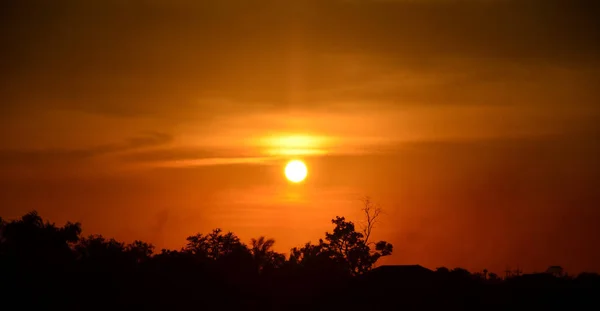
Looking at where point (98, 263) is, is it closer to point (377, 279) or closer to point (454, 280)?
point (377, 279)

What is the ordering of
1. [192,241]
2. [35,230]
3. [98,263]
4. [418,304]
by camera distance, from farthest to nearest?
[192,241], [35,230], [98,263], [418,304]

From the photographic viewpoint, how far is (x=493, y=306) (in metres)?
78.1

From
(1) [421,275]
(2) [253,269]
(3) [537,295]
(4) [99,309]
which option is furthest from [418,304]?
(4) [99,309]

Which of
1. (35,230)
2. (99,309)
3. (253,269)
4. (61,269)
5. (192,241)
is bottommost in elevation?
(99,309)

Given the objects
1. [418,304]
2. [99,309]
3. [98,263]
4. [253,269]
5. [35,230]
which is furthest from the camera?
[35,230]

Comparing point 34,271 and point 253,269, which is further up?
point 253,269

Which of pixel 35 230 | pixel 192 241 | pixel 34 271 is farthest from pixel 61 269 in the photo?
pixel 192 241

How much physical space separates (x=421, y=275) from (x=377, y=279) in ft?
14.7

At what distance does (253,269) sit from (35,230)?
31.5m

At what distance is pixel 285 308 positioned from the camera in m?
83.5

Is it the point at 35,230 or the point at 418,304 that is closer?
the point at 418,304

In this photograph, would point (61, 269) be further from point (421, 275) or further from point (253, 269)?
point (421, 275)

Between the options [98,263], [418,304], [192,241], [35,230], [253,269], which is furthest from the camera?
[192,241]

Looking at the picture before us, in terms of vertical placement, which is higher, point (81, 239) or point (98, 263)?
point (81, 239)
